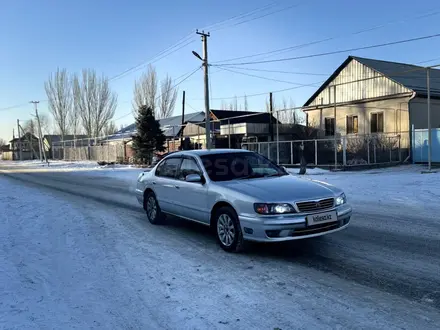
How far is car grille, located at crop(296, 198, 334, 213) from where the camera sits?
16.8 feet

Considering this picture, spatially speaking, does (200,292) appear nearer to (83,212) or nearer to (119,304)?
(119,304)

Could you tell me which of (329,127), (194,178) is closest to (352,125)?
(329,127)

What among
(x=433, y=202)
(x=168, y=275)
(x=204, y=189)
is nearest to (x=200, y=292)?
(x=168, y=275)

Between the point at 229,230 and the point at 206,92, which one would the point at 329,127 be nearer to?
the point at 206,92

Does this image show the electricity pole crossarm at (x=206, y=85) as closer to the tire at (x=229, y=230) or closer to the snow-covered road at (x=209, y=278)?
the snow-covered road at (x=209, y=278)

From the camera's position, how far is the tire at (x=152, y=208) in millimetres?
7782

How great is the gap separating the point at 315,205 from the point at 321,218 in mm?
190

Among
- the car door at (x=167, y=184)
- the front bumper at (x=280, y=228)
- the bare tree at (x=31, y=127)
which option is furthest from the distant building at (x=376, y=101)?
the bare tree at (x=31, y=127)

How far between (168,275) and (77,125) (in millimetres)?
64025

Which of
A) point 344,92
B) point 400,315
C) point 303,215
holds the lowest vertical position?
point 400,315

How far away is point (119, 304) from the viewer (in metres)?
3.90

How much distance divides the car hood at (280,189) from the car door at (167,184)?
1.52 metres

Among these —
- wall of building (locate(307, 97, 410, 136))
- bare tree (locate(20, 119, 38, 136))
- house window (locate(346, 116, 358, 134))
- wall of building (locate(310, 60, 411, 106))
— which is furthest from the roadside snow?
bare tree (locate(20, 119, 38, 136))

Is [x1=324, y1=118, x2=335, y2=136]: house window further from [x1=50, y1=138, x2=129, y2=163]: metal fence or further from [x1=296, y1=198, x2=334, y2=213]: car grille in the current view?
[x1=296, y1=198, x2=334, y2=213]: car grille
